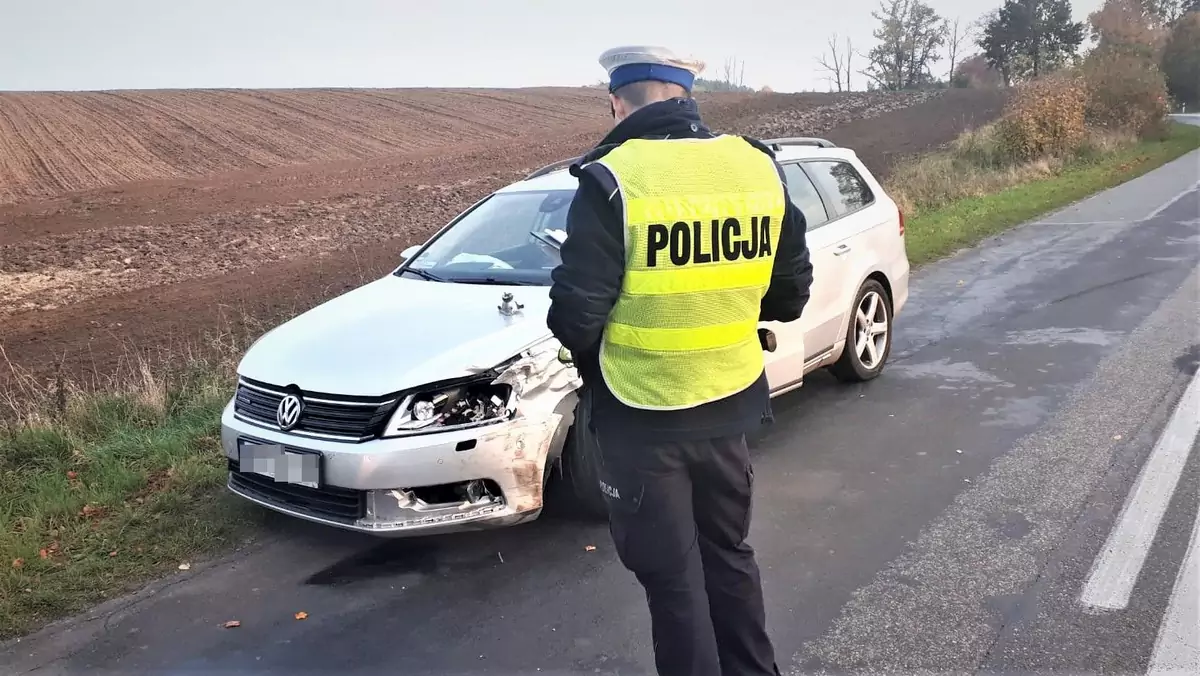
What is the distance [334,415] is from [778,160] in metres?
3.30

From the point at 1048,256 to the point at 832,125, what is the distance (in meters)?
29.0

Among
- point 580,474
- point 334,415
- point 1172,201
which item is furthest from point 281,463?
point 1172,201

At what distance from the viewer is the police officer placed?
234 cm

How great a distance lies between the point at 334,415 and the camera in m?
3.93

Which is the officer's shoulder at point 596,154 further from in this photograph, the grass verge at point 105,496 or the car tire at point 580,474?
the grass verge at point 105,496

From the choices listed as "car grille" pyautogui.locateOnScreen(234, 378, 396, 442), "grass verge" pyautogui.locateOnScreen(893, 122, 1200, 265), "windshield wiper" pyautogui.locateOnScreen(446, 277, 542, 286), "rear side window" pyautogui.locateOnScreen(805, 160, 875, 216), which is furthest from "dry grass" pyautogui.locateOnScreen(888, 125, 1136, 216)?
"car grille" pyautogui.locateOnScreen(234, 378, 396, 442)

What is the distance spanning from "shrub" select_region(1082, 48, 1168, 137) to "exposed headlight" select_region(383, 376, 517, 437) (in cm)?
2975

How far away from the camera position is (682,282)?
239 centimetres

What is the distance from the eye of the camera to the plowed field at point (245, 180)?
12219 millimetres

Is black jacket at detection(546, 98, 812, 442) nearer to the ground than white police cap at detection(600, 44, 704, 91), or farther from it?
nearer to the ground

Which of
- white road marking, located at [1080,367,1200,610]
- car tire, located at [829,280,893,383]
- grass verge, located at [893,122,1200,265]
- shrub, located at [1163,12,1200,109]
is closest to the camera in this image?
white road marking, located at [1080,367,1200,610]

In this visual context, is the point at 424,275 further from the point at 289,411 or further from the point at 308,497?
the point at 308,497

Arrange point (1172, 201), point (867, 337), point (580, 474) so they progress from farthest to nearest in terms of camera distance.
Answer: point (1172, 201) → point (867, 337) → point (580, 474)

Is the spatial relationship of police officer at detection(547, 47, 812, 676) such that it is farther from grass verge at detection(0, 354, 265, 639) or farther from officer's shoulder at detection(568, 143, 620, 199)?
grass verge at detection(0, 354, 265, 639)
